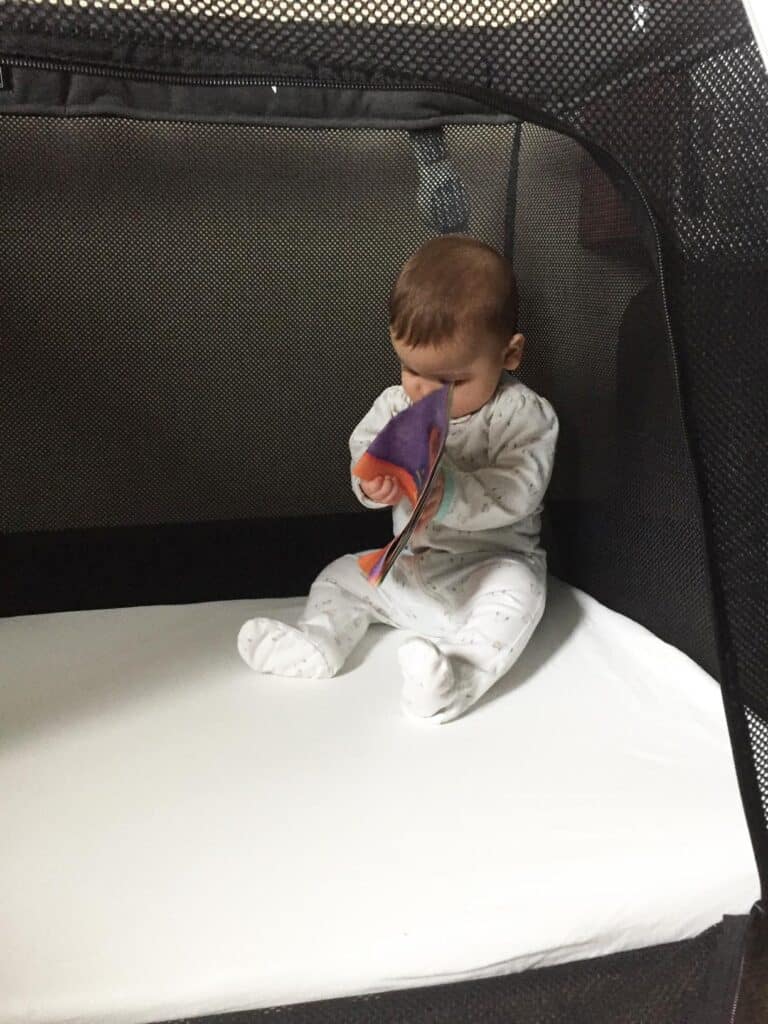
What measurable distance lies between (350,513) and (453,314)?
0.32 metres

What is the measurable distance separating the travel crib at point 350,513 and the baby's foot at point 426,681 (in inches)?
1.1

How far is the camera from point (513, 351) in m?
0.92

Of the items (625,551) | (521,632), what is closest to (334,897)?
(521,632)

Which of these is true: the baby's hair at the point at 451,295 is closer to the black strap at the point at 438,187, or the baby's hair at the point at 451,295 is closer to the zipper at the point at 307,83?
the black strap at the point at 438,187

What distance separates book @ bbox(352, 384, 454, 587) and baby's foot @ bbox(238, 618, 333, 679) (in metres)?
0.18

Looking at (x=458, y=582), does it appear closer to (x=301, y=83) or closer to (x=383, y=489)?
(x=383, y=489)

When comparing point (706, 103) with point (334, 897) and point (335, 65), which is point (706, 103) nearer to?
point (335, 65)

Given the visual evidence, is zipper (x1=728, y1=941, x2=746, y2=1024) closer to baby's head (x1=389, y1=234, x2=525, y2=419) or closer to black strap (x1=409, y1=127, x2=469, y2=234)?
baby's head (x1=389, y1=234, x2=525, y2=419)

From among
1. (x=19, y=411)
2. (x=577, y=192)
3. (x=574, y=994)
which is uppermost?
(x=577, y=192)

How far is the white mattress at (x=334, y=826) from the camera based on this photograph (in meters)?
0.55

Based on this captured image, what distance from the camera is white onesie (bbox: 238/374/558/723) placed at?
834mm

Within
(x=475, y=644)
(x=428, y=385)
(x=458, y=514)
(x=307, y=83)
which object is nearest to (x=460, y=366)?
(x=428, y=385)

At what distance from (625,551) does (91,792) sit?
1.81ft

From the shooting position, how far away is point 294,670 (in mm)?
874
